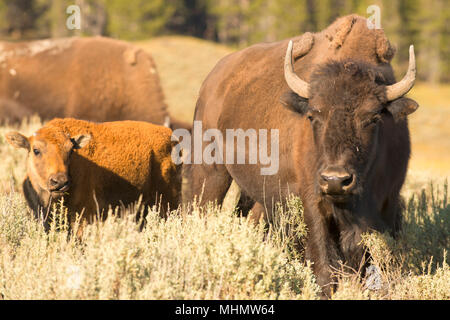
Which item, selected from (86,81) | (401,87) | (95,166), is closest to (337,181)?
(401,87)

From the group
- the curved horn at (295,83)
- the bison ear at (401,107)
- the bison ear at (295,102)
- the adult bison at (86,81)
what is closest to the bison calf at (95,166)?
the bison ear at (295,102)

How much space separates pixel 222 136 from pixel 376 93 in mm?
2277

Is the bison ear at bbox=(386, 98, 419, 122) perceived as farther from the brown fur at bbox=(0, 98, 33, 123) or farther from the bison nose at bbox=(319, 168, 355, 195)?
the brown fur at bbox=(0, 98, 33, 123)

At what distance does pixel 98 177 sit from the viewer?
7203 mm

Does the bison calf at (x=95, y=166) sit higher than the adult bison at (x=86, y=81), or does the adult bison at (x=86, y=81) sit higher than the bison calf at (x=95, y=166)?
the adult bison at (x=86, y=81)

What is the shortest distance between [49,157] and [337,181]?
9.91 feet

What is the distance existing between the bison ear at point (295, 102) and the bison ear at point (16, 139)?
8.99 ft

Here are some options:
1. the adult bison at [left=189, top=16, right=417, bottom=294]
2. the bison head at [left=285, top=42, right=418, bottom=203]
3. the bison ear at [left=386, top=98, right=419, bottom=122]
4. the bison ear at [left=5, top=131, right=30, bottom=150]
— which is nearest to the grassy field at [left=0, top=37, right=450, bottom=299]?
the adult bison at [left=189, top=16, right=417, bottom=294]

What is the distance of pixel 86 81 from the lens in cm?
1279

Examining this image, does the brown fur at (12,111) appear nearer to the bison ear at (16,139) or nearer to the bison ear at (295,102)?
the bison ear at (16,139)

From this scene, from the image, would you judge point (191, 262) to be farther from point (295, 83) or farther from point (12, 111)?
point (12, 111)

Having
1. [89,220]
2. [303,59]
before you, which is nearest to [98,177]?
[89,220]

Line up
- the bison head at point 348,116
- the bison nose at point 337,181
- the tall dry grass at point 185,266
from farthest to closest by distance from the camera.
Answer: the bison head at point 348,116
the bison nose at point 337,181
the tall dry grass at point 185,266

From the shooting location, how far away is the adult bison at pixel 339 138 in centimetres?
525
